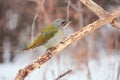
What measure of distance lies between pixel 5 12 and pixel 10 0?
150 millimetres

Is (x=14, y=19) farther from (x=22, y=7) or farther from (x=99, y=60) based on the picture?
(x=99, y=60)

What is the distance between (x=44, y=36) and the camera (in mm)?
2795

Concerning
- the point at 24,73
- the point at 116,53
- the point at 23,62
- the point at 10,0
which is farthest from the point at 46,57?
the point at 10,0

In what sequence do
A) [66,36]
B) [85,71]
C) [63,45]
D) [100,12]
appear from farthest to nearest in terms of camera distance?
[66,36]
[85,71]
[100,12]
[63,45]

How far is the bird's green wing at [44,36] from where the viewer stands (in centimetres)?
275

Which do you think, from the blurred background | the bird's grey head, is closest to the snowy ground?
the blurred background

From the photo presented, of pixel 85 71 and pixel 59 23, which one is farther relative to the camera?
pixel 85 71

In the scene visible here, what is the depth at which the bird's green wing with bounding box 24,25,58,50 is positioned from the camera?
9.04 ft

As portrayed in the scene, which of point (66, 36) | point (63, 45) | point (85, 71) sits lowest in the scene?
point (63, 45)

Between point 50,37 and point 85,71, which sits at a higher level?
point 85,71

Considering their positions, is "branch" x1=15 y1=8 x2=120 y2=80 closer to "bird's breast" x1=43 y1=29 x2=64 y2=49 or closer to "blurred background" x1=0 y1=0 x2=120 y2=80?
"bird's breast" x1=43 y1=29 x2=64 y2=49

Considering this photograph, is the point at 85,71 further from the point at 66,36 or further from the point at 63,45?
the point at 63,45

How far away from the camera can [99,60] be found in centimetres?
506

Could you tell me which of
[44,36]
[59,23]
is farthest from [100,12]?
[44,36]
